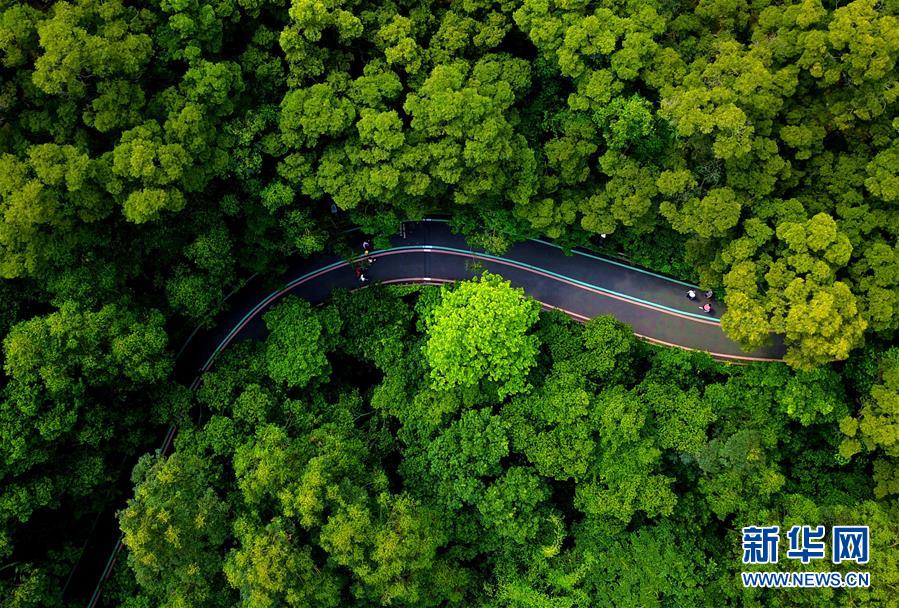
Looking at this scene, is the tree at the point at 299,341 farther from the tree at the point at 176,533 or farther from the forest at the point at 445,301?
the tree at the point at 176,533

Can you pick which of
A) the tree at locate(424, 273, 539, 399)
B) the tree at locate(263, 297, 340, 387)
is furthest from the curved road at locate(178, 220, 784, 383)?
the tree at locate(424, 273, 539, 399)

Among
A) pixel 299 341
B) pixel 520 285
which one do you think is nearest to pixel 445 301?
pixel 299 341

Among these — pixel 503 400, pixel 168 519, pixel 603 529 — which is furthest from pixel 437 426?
pixel 168 519

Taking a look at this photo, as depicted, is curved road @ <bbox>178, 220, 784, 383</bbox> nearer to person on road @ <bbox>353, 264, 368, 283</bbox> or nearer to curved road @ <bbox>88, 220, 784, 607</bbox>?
curved road @ <bbox>88, 220, 784, 607</bbox>

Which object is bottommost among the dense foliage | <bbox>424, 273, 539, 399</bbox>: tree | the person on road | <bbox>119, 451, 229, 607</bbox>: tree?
<bbox>119, 451, 229, 607</bbox>: tree

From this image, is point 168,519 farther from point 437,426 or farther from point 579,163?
point 579,163

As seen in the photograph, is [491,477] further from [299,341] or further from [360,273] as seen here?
[360,273]
